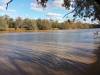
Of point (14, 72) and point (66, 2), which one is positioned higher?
point (66, 2)

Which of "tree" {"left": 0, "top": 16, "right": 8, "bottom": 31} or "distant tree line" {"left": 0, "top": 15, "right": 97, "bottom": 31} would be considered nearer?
"tree" {"left": 0, "top": 16, "right": 8, "bottom": 31}

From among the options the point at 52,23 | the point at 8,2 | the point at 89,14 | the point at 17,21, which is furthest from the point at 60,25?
the point at 8,2

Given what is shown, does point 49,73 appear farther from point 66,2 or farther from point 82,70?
point 66,2

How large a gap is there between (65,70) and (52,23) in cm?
11825

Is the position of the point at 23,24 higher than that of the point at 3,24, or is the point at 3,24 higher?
the point at 3,24

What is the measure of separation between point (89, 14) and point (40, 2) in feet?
25.4

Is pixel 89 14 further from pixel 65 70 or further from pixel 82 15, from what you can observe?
pixel 65 70

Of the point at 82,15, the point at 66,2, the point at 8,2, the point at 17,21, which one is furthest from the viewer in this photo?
the point at 17,21

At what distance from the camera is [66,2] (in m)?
11.3

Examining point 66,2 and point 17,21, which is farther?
point 17,21

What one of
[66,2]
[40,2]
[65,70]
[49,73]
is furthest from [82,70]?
[40,2]

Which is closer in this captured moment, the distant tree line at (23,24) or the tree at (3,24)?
the tree at (3,24)

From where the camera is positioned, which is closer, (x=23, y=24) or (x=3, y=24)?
(x=3, y=24)

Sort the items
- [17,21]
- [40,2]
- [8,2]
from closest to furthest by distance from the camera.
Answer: [8,2] < [40,2] < [17,21]
